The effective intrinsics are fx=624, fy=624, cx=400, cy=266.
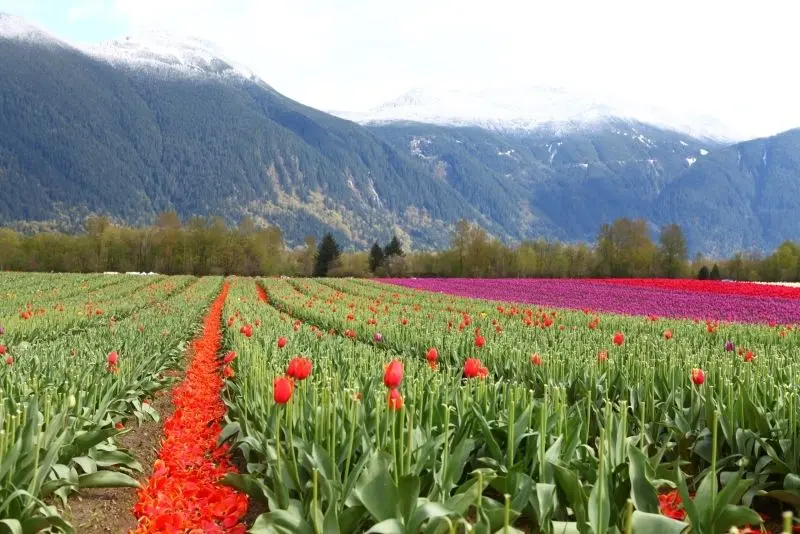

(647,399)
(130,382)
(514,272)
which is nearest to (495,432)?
(647,399)

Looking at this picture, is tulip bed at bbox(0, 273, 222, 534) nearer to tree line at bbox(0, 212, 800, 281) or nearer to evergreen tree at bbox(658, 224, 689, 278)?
evergreen tree at bbox(658, 224, 689, 278)

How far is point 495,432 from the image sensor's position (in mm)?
3973

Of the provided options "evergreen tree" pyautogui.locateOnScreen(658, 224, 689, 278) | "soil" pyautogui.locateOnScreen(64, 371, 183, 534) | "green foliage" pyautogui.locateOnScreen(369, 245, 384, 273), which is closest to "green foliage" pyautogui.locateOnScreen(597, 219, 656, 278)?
"evergreen tree" pyautogui.locateOnScreen(658, 224, 689, 278)

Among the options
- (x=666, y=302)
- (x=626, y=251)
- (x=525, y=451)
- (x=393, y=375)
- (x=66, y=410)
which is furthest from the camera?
(x=626, y=251)

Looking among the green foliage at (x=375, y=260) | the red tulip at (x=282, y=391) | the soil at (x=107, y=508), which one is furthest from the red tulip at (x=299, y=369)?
the green foliage at (x=375, y=260)

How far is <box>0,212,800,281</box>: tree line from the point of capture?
5962 cm

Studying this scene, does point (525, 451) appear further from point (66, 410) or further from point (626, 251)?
point (626, 251)

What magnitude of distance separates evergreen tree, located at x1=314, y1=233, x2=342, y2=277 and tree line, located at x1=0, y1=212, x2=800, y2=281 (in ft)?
0.40

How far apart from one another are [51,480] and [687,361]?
5400 mm

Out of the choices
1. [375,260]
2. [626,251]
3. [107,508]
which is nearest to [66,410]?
[107,508]

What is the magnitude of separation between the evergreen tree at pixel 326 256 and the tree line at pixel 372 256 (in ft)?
0.40

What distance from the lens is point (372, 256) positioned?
75.4m

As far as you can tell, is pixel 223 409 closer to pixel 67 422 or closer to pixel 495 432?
pixel 67 422

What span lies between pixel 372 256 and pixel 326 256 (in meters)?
5.73
